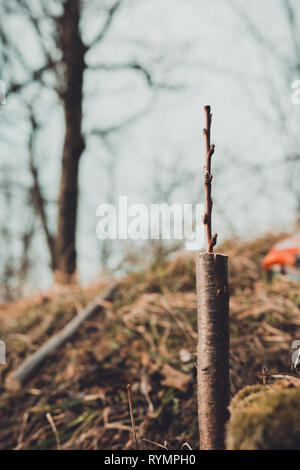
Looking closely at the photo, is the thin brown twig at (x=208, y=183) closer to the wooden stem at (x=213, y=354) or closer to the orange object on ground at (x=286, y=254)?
the wooden stem at (x=213, y=354)

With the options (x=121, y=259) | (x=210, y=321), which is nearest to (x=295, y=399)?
(x=210, y=321)

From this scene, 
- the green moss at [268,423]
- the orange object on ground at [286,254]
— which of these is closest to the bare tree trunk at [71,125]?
the orange object on ground at [286,254]

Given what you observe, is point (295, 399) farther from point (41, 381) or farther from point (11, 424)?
point (41, 381)

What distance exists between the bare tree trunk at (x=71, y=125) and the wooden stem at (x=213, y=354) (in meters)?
5.05

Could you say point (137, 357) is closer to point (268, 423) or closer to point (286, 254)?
point (286, 254)

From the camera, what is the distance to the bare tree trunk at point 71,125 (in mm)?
5770

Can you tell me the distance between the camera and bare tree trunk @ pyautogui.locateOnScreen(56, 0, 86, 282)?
18.9ft

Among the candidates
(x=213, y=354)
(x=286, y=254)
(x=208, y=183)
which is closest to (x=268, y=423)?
(x=213, y=354)

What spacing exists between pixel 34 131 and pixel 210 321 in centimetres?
912

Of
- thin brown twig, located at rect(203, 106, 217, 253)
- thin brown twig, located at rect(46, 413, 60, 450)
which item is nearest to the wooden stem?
thin brown twig, located at rect(203, 106, 217, 253)

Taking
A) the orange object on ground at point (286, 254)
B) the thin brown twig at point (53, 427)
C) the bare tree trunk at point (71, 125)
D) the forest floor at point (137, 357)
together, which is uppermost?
the bare tree trunk at point (71, 125)

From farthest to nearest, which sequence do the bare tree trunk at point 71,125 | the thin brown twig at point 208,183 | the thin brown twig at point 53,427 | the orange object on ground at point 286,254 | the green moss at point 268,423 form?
1. the bare tree trunk at point 71,125
2. the orange object on ground at point 286,254
3. the thin brown twig at point 53,427
4. the thin brown twig at point 208,183
5. the green moss at point 268,423

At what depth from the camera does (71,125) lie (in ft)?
19.2

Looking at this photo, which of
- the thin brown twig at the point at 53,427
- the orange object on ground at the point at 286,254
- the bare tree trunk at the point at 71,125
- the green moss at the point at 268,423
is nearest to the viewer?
the green moss at the point at 268,423
